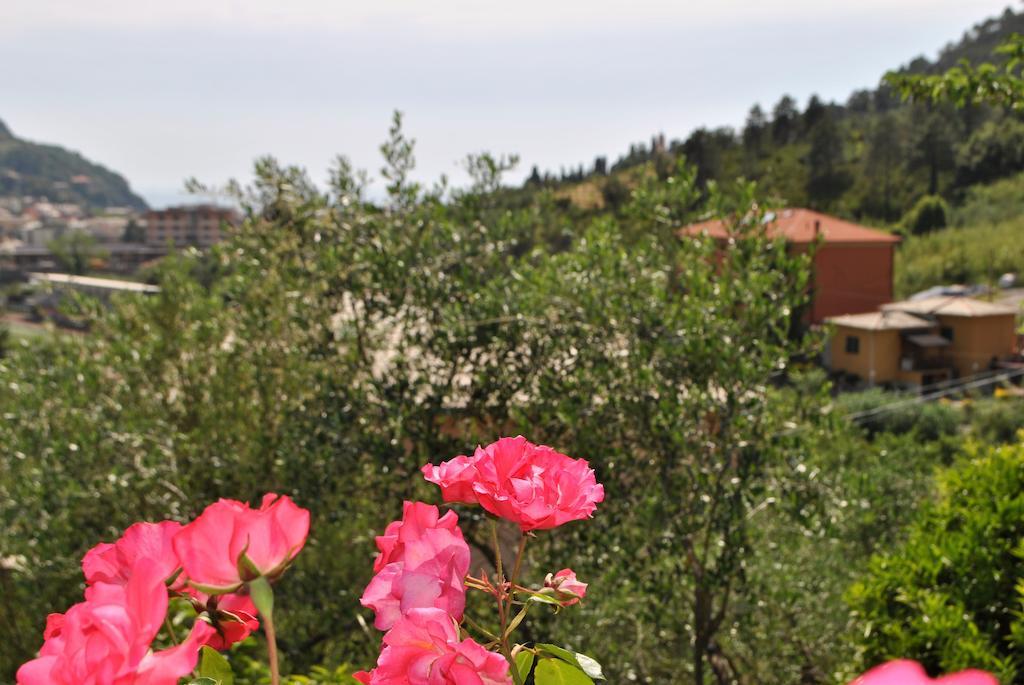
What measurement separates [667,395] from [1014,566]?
181cm

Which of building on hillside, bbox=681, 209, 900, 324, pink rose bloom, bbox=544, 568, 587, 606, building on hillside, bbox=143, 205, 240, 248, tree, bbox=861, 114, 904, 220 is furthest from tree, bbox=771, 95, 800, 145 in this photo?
building on hillside, bbox=143, 205, 240, 248

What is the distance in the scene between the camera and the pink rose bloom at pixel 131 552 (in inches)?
31.5

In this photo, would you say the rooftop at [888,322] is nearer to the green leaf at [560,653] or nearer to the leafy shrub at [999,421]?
the leafy shrub at [999,421]

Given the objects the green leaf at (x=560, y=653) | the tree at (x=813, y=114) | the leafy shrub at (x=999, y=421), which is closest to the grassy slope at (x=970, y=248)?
the tree at (x=813, y=114)

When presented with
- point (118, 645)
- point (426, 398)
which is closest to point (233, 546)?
point (118, 645)

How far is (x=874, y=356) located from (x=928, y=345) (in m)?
1.96

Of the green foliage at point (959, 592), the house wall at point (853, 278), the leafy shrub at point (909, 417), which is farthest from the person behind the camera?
the house wall at point (853, 278)

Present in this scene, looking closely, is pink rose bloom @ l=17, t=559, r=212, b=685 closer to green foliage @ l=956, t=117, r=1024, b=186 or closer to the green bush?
the green bush

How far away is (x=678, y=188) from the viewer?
175 inches

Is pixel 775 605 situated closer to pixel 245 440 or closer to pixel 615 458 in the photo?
pixel 615 458

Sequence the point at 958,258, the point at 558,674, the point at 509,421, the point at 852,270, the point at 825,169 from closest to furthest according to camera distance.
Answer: the point at 558,674 → the point at 509,421 → the point at 852,270 → the point at 958,258 → the point at 825,169

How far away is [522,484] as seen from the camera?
951 millimetres

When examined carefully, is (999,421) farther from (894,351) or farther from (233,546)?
(233,546)

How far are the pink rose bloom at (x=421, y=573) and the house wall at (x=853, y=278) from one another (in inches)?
1499
